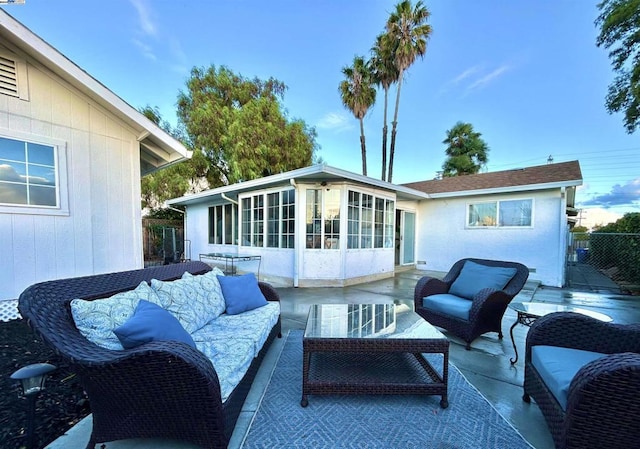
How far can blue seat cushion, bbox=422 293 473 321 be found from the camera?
318 cm

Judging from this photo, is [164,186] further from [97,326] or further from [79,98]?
[97,326]

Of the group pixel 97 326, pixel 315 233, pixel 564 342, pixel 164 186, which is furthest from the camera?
pixel 164 186

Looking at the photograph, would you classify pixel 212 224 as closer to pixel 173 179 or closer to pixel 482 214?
pixel 173 179

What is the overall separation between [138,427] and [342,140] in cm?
1443

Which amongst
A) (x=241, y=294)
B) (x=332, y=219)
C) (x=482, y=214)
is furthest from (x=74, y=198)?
(x=482, y=214)

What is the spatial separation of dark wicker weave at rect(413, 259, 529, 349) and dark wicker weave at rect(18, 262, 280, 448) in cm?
271

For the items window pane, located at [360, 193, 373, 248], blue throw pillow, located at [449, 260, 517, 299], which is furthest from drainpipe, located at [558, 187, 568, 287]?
blue throw pillow, located at [449, 260, 517, 299]

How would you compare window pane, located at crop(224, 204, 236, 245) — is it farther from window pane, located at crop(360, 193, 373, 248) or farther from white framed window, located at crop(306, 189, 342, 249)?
window pane, located at crop(360, 193, 373, 248)

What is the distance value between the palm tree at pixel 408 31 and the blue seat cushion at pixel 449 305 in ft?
34.5

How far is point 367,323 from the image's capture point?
254 centimetres

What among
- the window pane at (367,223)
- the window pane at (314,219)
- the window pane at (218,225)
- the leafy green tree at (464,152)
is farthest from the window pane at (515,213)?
the window pane at (218,225)

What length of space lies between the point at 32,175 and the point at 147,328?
157 inches

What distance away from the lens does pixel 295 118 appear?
1511cm

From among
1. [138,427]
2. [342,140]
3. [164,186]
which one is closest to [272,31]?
[342,140]
